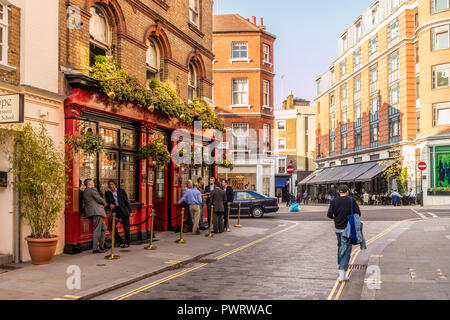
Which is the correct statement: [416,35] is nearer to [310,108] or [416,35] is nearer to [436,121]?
[436,121]

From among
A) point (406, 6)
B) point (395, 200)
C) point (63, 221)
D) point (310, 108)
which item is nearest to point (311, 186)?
point (310, 108)

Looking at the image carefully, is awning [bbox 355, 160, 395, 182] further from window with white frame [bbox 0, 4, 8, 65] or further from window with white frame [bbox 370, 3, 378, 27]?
window with white frame [bbox 0, 4, 8, 65]

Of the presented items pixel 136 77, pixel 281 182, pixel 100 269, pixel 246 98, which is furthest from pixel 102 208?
pixel 281 182

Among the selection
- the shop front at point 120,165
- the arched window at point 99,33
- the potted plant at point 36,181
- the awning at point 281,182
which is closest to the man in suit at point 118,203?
the shop front at point 120,165

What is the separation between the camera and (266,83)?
38375 millimetres

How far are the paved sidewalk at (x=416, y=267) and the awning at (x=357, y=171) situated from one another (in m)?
26.9

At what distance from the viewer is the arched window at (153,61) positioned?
1584cm

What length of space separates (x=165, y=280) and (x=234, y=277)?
4.31ft

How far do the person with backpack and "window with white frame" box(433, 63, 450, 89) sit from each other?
99.7 feet

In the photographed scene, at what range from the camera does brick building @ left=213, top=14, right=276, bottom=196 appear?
37125 mm

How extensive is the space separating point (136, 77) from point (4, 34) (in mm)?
5087

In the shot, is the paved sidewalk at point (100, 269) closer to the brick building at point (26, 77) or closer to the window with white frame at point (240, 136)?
the brick building at point (26, 77)

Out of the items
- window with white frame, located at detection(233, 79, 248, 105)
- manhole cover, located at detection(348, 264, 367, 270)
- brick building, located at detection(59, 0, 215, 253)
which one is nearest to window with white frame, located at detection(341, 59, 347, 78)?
window with white frame, located at detection(233, 79, 248, 105)

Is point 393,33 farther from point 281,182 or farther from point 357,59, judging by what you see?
point 281,182
